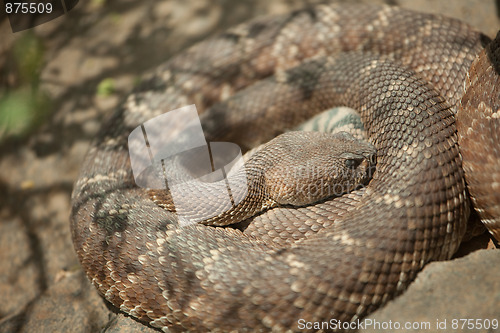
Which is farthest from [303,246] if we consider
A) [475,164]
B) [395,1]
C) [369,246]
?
[395,1]

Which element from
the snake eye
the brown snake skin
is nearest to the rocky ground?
the brown snake skin

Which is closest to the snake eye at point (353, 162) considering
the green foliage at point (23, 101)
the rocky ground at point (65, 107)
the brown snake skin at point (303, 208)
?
the brown snake skin at point (303, 208)

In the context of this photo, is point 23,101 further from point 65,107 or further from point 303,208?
point 303,208

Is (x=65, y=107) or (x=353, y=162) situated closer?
(x=353, y=162)

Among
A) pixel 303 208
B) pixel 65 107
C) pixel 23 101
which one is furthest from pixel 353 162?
pixel 23 101

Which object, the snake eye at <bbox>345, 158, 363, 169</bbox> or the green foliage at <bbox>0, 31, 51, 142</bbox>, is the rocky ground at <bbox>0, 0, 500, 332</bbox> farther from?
the snake eye at <bbox>345, 158, 363, 169</bbox>

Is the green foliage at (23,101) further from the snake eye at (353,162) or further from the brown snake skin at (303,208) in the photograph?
the snake eye at (353,162)
